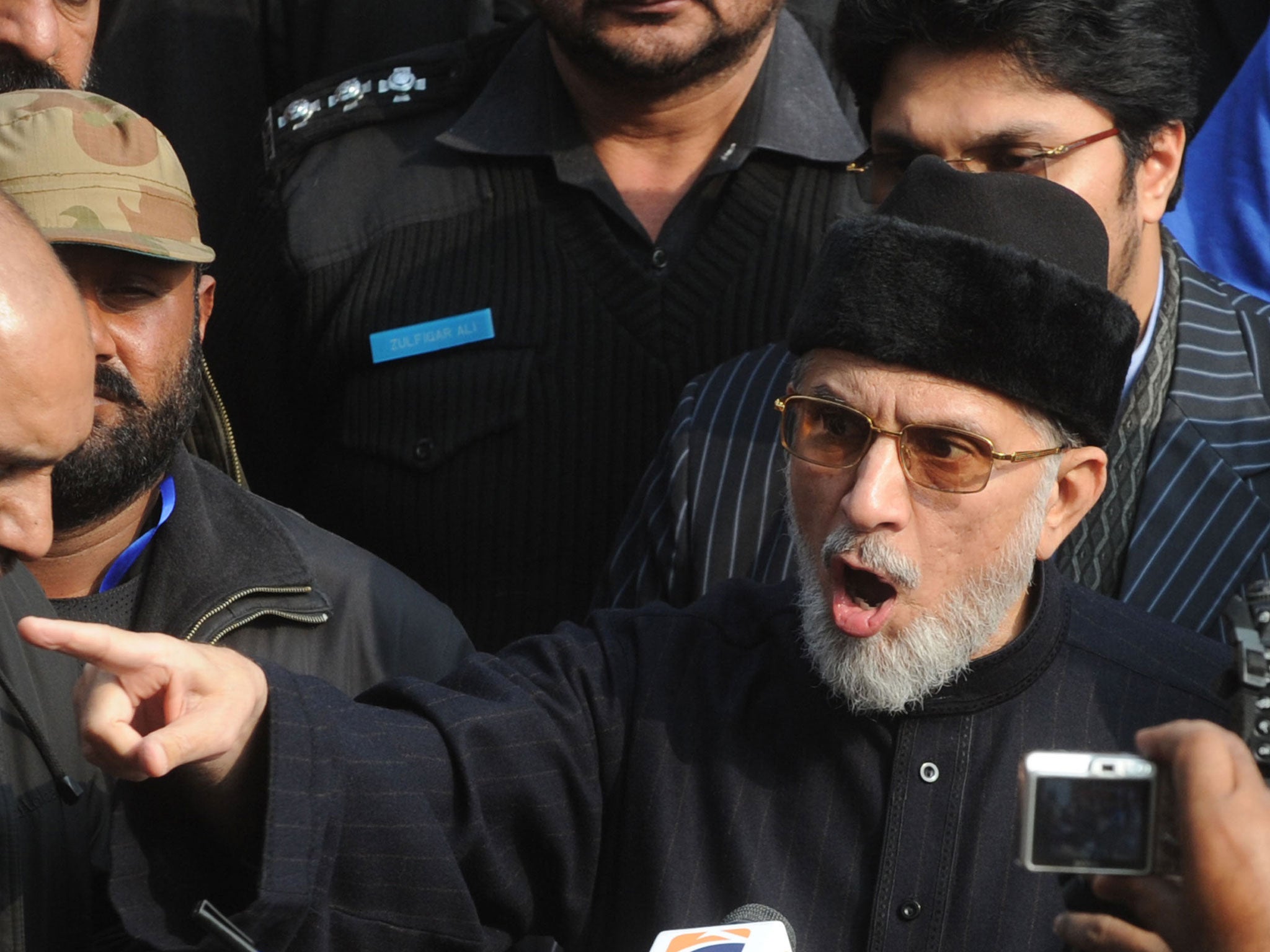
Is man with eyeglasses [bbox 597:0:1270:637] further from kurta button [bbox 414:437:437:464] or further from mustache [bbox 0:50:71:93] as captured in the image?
mustache [bbox 0:50:71:93]

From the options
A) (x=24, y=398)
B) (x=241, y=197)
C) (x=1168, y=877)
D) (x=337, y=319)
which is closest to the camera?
(x=1168, y=877)

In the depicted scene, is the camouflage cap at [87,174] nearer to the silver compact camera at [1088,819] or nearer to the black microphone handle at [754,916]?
the black microphone handle at [754,916]

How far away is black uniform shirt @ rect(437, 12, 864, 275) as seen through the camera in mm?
3971

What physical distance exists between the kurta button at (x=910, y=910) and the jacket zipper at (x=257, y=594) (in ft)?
3.70

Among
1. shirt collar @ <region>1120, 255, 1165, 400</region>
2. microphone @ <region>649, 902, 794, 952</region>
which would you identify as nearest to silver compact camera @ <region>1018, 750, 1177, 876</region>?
microphone @ <region>649, 902, 794, 952</region>

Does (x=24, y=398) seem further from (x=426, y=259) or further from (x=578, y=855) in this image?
(x=426, y=259)

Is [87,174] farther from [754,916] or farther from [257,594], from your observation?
[754,916]

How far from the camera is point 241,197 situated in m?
4.32

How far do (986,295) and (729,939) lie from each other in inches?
39.5

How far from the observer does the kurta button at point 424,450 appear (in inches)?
151

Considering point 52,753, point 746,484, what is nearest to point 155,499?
point 52,753

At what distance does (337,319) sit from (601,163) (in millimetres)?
622

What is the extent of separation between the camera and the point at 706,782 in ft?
9.03

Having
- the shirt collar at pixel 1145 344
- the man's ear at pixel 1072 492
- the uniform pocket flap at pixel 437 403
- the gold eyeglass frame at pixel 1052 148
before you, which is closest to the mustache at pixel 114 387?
the uniform pocket flap at pixel 437 403
